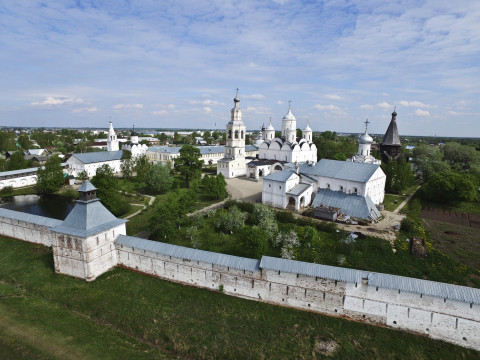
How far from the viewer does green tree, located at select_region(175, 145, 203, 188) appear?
118 ft

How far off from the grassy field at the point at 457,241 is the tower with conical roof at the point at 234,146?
28.5 metres

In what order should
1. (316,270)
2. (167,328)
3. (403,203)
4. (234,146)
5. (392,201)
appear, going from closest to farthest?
(167,328)
(316,270)
(403,203)
(392,201)
(234,146)

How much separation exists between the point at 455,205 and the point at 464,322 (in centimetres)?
2495

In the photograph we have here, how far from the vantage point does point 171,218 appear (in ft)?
67.1

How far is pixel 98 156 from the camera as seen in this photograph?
48.2 metres

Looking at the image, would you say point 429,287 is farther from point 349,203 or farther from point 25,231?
point 25,231

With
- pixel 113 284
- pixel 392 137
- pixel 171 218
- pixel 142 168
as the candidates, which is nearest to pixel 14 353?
pixel 113 284

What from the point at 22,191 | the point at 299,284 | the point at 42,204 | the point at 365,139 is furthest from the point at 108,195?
the point at 365,139

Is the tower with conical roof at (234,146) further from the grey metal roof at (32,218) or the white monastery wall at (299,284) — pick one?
the white monastery wall at (299,284)

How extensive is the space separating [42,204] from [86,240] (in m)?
22.3

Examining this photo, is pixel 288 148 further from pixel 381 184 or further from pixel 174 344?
pixel 174 344

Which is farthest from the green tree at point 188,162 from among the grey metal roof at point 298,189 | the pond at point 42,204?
the grey metal roof at point 298,189

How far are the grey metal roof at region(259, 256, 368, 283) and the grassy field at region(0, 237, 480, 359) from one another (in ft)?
6.85

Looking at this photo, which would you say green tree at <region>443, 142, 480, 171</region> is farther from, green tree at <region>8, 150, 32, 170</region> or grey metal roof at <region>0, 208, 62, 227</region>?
green tree at <region>8, 150, 32, 170</region>
